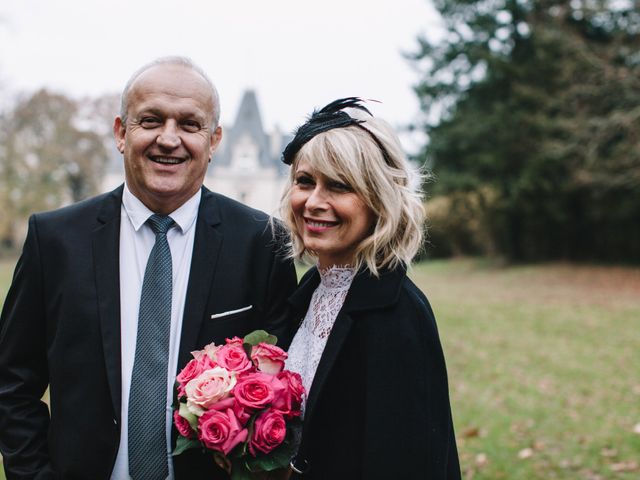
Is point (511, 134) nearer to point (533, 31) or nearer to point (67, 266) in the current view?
point (533, 31)

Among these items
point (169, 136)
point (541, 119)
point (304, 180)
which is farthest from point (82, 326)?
point (541, 119)

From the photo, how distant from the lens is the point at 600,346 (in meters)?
10.4

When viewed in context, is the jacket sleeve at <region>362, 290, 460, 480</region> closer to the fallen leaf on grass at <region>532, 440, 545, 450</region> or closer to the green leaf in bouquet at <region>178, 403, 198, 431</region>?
the green leaf in bouquet at <region>178, 403, 198, 431</region>

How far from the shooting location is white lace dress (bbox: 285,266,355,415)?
8.19 feet

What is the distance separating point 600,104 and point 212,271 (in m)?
21.2

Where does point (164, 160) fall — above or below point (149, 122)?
below

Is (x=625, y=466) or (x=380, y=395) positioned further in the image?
(x=625, y=466)

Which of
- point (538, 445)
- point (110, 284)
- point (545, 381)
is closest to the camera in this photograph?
→ point (110, 284)

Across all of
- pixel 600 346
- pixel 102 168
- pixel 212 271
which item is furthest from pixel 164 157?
pixel 102 168

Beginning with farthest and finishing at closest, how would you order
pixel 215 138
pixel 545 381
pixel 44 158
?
pixel 44 158 < pixel 545 381 < pixel 215 138

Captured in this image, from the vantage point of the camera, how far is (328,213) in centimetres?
237

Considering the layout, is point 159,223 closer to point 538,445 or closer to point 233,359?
point 233,359

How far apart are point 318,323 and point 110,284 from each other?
0.91 m

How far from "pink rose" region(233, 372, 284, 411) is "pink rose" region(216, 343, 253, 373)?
Answer: 4 cm
